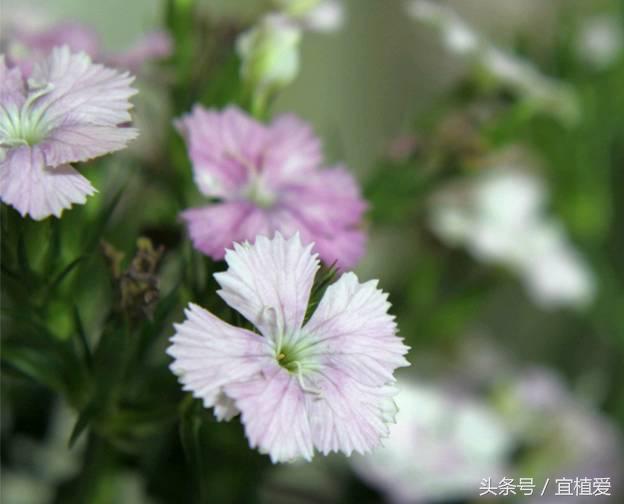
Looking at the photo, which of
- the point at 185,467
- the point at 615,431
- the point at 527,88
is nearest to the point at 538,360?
the point at 615,431

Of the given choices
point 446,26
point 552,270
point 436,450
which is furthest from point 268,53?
point 552,270

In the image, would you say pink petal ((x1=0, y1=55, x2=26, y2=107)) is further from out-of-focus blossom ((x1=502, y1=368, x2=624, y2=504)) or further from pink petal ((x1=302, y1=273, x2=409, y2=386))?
out-of-focus blossom ((x1=502, y1=368, x2=624, y2=504))

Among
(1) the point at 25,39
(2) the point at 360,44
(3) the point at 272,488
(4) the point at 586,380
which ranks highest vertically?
(2) the point at 360,44

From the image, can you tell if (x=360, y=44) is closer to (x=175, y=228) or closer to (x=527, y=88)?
(x=527, y=88)

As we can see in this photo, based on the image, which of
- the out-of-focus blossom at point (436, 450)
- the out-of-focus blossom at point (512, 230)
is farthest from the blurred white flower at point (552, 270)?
the out-of-focus blossom at point (436, 450)

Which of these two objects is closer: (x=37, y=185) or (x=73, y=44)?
(x=37, y=185)

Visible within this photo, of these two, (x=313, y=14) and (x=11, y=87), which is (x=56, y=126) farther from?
(x=313, y=14)
